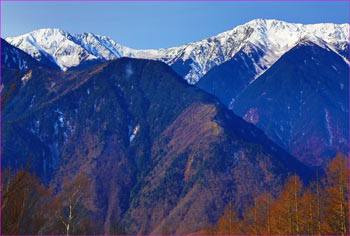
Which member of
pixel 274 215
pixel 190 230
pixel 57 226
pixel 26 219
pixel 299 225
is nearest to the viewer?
pixel 26 219

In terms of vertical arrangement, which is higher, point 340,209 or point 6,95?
point 6,95

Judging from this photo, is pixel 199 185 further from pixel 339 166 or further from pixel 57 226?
pixel 339 166

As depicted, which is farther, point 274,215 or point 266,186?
point 266,186

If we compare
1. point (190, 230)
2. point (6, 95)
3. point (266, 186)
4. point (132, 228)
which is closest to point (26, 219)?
point (6, 95)

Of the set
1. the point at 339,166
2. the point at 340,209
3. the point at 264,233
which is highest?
the point at 339,166

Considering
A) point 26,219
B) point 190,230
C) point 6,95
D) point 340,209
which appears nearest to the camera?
point 6,95

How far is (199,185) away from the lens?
195 metres

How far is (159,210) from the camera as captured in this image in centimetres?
19312

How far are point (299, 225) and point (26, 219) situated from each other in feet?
96.6

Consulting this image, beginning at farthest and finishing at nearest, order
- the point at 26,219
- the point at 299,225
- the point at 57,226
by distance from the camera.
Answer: the point at 57,226 → the point at 299,225 → the point at 26,219

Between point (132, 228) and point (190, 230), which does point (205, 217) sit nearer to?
point (190, 230)

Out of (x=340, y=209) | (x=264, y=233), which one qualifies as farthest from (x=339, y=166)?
(x=264, y=233)

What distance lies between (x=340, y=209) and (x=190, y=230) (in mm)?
131950

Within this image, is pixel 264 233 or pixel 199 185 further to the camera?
pixel 199 185
